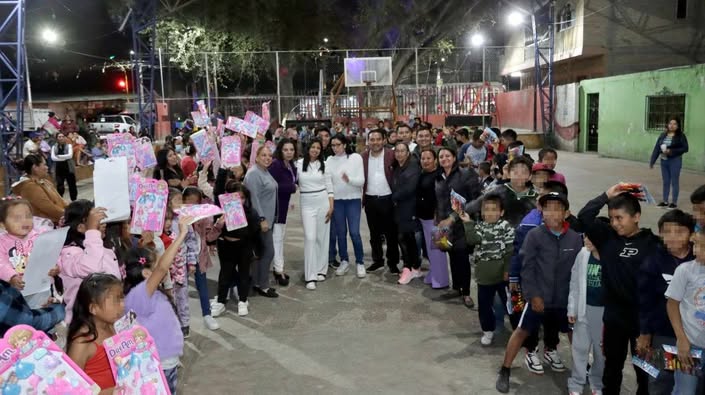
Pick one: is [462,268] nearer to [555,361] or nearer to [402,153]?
[402,153]

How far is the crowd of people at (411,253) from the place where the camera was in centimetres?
322

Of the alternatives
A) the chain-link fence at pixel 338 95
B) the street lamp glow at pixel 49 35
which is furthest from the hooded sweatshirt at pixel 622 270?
the street lamp glow at pixel 49 35

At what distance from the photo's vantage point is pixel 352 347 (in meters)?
5.08

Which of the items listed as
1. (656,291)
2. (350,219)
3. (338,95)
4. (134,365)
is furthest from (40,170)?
(338,95)

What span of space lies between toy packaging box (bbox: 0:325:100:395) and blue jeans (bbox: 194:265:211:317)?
11.3 ft

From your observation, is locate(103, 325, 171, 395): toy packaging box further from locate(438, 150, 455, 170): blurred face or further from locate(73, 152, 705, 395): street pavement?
locate(438, 150, 455, 170): blurred face

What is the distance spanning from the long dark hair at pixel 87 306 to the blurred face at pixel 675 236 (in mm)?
2934

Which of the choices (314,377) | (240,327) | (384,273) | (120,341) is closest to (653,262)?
(314,377)

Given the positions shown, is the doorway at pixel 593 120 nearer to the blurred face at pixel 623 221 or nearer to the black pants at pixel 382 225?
the black pants at pixel 382 225

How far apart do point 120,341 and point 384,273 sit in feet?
16.9

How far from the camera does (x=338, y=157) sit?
278 inches

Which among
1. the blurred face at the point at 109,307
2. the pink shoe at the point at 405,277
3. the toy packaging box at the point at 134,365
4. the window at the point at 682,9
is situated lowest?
the pink shoe at the point at 405,277

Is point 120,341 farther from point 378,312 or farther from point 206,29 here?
point 206,29

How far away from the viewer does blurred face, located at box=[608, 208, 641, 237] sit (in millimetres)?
3508
